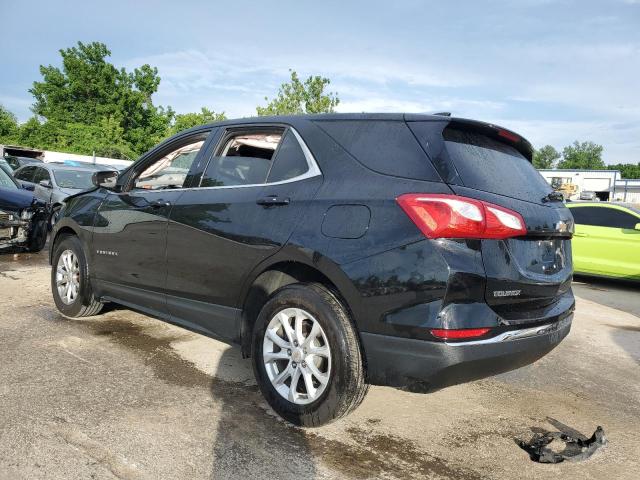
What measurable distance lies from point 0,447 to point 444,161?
2541 mm

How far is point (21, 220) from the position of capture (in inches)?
321

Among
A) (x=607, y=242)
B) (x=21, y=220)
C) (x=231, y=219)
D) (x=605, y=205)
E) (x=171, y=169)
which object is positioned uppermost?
(x=605, y=205)

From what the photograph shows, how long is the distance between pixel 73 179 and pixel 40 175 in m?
0.97

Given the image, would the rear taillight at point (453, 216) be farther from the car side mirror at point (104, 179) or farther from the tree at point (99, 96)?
the tree at point (99, 96)

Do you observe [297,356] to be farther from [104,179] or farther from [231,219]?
[104,179]

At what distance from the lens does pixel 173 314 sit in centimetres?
379

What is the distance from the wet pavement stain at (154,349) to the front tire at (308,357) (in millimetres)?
694

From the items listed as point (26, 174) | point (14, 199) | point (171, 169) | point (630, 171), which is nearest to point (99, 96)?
point (26, 174)

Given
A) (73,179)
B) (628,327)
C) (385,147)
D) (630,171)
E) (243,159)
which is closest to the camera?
(385,147)

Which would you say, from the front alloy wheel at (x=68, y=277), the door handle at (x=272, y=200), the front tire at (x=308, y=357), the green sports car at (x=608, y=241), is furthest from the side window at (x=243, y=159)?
the green sports car at (x=608, y=241)

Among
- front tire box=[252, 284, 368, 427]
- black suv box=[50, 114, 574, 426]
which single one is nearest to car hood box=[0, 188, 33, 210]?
black suv box=[50, 114, 574, 426]

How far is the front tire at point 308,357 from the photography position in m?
2.68

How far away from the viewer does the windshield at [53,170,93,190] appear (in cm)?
1156

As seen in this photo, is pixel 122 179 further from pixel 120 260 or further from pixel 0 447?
pixel 0 447
